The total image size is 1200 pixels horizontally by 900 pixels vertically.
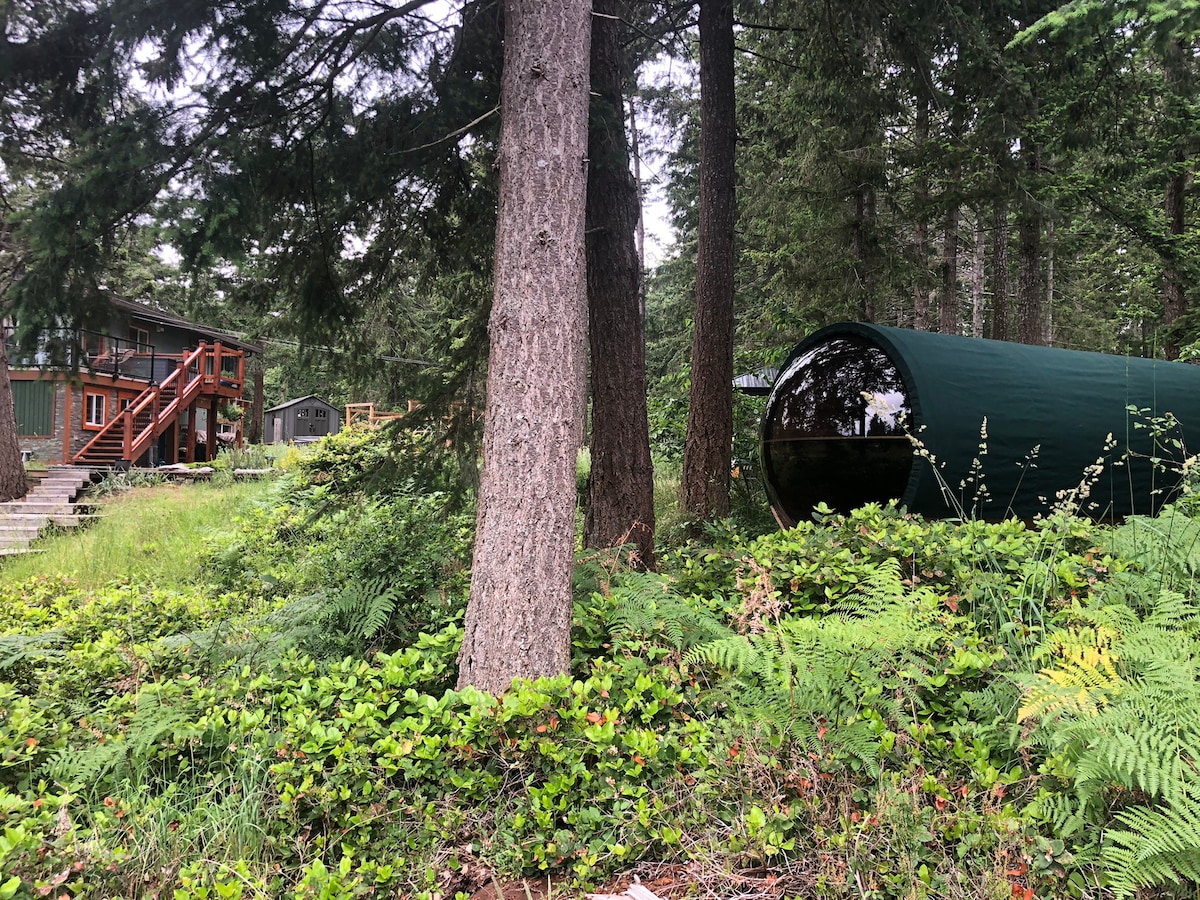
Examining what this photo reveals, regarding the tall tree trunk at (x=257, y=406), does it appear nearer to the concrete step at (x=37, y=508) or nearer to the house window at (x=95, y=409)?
the house window at (x=95, y=409)

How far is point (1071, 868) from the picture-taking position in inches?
76.3

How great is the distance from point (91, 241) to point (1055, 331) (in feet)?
99.5

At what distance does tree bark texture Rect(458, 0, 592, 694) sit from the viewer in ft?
10.0

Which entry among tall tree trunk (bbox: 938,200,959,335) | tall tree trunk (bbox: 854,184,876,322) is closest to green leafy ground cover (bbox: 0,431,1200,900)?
tall tree trunk (bbox: 854,184,876,322)

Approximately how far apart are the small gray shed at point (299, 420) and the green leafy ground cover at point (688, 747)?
119ft

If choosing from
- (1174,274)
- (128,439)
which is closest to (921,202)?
(1174,274)

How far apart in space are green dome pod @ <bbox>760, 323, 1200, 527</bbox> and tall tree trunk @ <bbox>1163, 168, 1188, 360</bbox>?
8533 millimetres

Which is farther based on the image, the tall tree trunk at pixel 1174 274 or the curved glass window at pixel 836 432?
the tall tree trunk at pixel 1174 274

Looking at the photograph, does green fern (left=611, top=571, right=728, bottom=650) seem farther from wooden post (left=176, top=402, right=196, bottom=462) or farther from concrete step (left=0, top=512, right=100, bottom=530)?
wooden post (left=176, top=402, right=196, bottom=462)

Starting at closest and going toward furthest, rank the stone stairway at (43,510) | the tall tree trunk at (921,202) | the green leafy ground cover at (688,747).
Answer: the green leafy ground cover at (688,747)
the stone stairway at (43,510)
the tall tree trunk at (921,202)

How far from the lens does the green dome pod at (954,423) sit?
18.5 ft

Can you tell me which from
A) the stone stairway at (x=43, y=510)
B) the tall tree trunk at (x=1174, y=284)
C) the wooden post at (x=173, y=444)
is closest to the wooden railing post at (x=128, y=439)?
the stone stairway at (x=43, y=510)

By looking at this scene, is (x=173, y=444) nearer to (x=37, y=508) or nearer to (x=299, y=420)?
(x=37, y=508)

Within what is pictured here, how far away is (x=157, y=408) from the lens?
59.6ft
